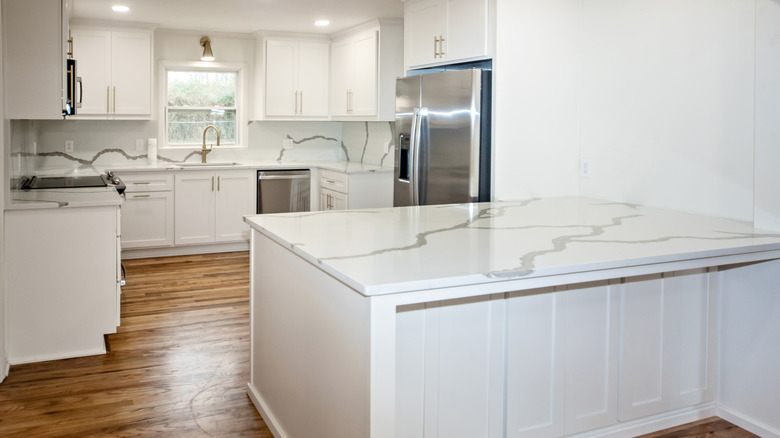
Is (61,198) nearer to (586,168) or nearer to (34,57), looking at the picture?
(34,57)

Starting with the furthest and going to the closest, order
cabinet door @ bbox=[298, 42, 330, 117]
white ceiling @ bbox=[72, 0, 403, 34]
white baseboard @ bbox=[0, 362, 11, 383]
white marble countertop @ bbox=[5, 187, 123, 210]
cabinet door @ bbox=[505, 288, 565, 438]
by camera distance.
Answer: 1. cabinet door @ bbox=[298, 42, 330, 117]
2. white ceiling @ bbox=[72, 0, 403, 34]
3. white marble countertop @ bbox=[5, 187, 123, 210]
4. white baseboard @ bbox=[0, 362, 11, 383]
5. cabinet door @ bbox=[505, 288, 565, 438]

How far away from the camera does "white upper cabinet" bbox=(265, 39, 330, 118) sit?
20.6 ft

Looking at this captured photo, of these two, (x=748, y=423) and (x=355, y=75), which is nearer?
(x=748, y=423)

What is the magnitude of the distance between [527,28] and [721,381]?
6.68ft

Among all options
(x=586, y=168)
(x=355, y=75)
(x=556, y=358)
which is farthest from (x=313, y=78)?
(x=556, y=358)

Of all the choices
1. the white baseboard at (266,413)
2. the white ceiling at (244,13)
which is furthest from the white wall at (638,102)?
the white baseboard at (266,413)

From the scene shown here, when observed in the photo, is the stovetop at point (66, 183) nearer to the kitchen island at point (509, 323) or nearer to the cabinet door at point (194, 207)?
the cabinet door at point (194, 207)

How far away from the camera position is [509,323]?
2.25 meters

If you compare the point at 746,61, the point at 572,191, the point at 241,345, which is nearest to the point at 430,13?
the point at 572,191

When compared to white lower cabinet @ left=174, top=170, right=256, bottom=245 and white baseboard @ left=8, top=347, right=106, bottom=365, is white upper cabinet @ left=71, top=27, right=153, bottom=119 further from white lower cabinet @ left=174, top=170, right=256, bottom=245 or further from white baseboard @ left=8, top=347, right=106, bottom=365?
white baseboard @ left=8, top=347, right=106, bottom=365

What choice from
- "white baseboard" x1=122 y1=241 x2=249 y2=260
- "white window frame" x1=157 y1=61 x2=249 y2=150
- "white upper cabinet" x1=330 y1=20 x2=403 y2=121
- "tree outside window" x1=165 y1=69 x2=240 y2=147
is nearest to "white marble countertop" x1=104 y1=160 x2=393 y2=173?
"white window frame" x1=157 y1=61 x2=249 y2=150

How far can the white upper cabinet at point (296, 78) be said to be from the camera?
6.27 m

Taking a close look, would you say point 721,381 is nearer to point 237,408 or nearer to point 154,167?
point 237,408

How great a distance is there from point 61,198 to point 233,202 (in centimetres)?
268
